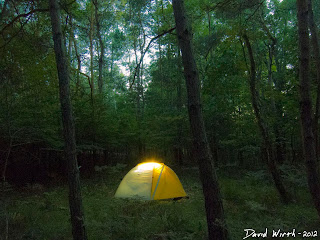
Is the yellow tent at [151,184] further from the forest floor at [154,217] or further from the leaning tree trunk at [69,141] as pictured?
the leaning tree trunk at [69,141]

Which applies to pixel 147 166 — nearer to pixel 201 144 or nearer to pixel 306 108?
pixel 201 144

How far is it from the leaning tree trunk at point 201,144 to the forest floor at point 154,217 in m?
0.88

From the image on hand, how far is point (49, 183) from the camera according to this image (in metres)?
12.1

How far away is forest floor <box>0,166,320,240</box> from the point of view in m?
5.04

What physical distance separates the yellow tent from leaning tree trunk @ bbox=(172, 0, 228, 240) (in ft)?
16.1

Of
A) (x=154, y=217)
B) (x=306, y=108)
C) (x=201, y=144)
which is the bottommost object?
(x=154, y=217)

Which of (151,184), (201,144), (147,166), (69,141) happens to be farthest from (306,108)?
(147,166)

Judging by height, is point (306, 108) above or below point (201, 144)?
above

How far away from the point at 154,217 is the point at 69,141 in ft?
9.76

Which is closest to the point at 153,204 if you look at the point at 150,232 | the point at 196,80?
the point at 150,232

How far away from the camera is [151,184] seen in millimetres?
8961

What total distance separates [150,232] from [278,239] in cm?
259

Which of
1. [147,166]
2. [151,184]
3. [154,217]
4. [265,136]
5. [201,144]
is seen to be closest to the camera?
[201,144]

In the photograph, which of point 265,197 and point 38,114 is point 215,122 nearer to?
point 265,197
